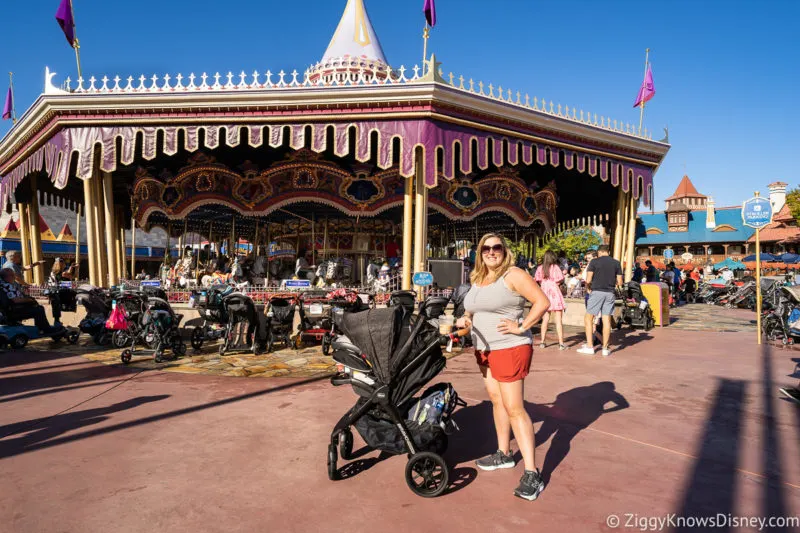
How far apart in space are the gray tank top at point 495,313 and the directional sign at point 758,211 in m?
9.43

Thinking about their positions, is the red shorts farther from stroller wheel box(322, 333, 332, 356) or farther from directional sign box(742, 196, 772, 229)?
directional sign box(742, 196, 772, 229)

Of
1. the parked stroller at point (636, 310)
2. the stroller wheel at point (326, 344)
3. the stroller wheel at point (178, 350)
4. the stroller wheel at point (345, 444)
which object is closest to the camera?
the stroller wheel at point (345, 444)

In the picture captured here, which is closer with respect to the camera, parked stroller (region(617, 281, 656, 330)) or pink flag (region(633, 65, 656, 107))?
parked stroller (region(617, 281, 656, 330))

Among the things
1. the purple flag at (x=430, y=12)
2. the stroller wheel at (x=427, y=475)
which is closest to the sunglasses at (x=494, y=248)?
the stroller wheel at (x=427, y=475)

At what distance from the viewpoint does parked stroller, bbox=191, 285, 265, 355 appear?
8.62m

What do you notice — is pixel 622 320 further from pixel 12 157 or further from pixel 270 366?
pixel 12 157

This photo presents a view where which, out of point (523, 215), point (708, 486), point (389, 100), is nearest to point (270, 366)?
point (708, 486)

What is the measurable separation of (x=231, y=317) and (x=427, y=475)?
6.70m

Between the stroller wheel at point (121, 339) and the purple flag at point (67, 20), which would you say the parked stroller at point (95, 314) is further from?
the purple flag at point (67, 20)

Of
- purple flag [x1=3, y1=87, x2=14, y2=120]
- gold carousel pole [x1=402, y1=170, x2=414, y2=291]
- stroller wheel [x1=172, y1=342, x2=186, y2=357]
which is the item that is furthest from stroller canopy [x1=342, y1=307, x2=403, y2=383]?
purple flag [x1=3, y1=87, x2=14, y2=120]

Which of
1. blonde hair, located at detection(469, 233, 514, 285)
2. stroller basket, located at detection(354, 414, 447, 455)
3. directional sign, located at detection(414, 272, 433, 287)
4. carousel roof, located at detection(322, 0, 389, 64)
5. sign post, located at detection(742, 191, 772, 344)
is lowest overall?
stroller basket, located at detection(354, 414, 447, 455)

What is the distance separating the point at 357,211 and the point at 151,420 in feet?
38.4

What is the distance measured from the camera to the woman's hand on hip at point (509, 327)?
3174 mm

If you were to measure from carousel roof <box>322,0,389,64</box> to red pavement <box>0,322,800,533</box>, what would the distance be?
16.4 m
